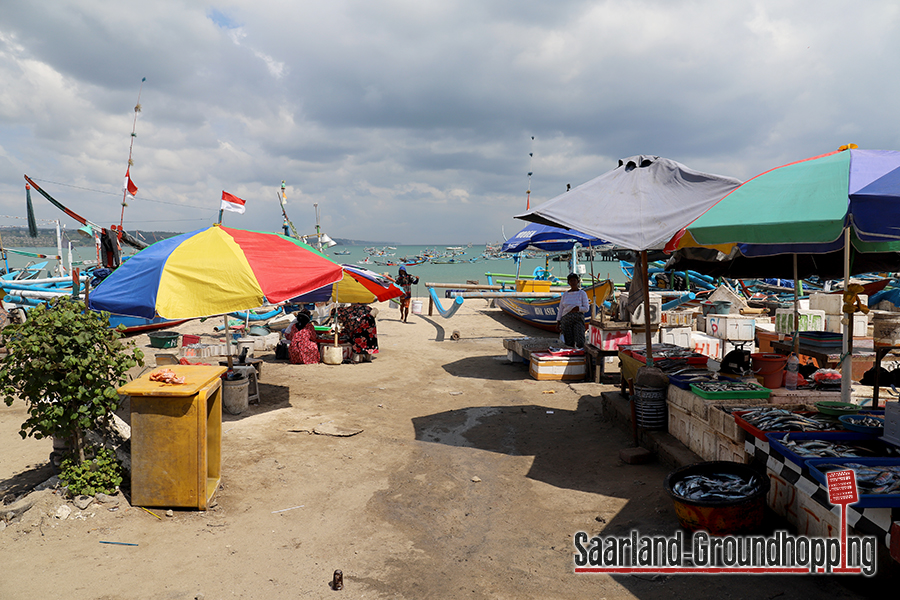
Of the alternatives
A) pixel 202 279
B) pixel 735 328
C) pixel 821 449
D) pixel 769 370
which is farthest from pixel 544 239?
pixel 821 449

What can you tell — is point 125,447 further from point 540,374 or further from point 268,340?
point 268,340

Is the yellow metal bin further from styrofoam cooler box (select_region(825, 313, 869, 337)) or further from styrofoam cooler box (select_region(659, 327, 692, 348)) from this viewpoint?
styrofoam cooler box (select_region(825, 313, 869, 337))

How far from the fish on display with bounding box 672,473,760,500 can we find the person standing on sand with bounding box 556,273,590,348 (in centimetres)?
674

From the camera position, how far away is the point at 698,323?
1209 centimetres

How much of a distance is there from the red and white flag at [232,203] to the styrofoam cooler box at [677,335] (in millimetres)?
10710

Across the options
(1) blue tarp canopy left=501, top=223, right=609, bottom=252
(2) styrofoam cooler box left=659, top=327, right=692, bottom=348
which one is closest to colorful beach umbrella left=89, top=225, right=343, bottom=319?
(1) blue tarp canopy left=501, top=223, right=609, bottom=252

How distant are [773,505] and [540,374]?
6.08 meters

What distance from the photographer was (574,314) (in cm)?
1098

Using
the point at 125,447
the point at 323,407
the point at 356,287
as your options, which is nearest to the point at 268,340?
the point at 356,287

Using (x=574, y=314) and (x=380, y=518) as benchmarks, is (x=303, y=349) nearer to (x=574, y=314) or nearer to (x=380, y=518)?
(x=574, y=314)

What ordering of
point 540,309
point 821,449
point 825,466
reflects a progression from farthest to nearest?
point 540,309, point 821,449, point 825,466

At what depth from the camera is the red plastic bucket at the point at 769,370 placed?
19.2 feet

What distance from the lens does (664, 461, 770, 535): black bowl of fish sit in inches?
149

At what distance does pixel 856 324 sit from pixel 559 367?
5378 mm
